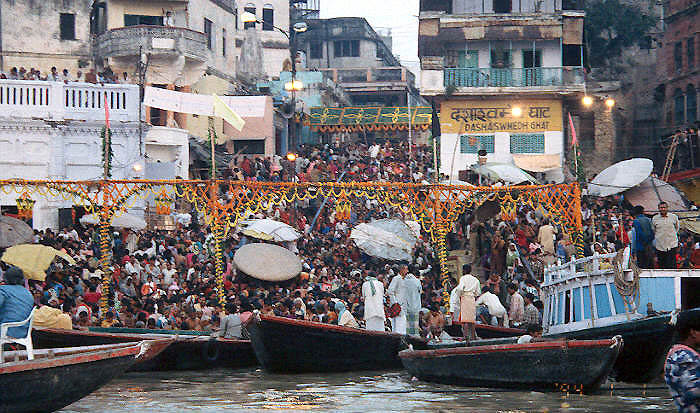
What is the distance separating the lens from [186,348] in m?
18.0

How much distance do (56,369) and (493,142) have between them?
2695 centimetres

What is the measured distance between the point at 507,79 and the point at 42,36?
16177 mm

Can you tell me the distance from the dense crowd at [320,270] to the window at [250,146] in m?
11.3

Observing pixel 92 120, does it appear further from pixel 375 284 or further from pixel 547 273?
pixel 547 273

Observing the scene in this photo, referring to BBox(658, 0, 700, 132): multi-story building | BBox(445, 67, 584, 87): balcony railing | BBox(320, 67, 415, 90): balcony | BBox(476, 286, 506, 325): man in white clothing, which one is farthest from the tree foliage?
BBox(476, 286, 506, 325): man in white clothing

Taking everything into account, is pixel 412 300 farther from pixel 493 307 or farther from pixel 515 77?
pixel 515 77

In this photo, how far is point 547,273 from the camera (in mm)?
17266

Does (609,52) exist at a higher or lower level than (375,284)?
higher

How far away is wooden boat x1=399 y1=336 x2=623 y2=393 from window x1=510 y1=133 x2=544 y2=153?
72.1ft

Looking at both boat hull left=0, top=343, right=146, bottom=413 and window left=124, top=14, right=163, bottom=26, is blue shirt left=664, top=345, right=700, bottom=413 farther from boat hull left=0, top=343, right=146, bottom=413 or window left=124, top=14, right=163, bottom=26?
window left=124, top=14, right=163, bottom=26

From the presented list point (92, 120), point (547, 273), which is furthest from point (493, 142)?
point (547, 273)

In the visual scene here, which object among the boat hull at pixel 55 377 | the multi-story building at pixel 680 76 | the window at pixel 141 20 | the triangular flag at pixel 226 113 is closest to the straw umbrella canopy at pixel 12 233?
the triangular flag at pixel 226 113

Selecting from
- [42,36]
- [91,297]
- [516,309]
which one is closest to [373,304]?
[516,309]

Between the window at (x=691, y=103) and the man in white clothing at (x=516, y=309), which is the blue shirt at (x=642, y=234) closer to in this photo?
the man in white clothing at (x=516, y=309)
